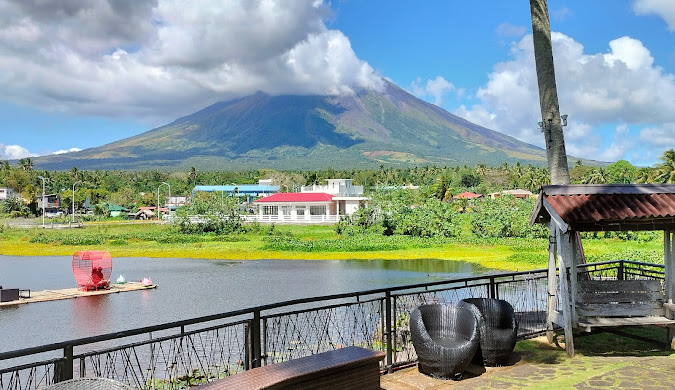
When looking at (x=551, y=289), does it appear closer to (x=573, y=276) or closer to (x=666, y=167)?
(x=573, y=276)

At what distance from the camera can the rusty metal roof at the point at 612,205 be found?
6.11 meters

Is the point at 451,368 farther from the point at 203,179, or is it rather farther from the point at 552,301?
the point at 203,179

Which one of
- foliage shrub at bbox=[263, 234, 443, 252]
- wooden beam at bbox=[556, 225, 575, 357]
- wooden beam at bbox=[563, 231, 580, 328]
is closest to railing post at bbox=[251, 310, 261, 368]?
wooden beam at bbox=[556, 225, 575, 357]

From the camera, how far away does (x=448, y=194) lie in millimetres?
61812

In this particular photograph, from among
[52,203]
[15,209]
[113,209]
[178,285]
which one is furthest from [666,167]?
[52,203]

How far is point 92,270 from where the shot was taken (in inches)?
714

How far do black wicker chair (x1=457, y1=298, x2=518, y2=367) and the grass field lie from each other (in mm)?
15314

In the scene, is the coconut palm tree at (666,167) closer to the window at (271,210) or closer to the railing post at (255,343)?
the window at (271,210)

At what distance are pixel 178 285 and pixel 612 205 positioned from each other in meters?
16.5

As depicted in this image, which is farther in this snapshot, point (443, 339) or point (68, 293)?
point (68, 293)

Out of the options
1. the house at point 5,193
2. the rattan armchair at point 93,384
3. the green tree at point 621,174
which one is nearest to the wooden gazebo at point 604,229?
the rattan armchair at point 93,384

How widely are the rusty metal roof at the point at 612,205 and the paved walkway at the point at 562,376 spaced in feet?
4.82

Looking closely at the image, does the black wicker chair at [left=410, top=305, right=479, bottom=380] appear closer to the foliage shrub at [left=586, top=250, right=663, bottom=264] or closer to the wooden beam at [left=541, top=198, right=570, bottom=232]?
the wooden beam at [left=541, top=198, right=570, bottom=232]

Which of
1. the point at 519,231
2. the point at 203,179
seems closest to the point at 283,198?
the point at 519,231
